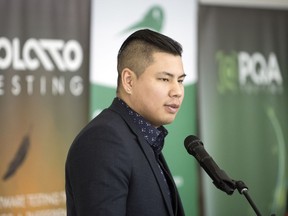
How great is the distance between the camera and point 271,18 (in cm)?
450

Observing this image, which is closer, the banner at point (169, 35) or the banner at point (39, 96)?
the banner at point (39, 96)

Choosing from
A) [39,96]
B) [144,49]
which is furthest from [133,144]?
[39,96]

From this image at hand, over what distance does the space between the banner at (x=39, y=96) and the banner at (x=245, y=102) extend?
104 cm

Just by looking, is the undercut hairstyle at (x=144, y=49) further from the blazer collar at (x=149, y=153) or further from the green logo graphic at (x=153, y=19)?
the green logo graphic at (x=153, y=19)

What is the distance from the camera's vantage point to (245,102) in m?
4.34

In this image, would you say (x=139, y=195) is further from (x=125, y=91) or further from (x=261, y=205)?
(x=261, y=205)

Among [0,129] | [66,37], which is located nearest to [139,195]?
[0,129]

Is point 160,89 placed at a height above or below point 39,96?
above

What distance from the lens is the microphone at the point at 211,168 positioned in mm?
1430

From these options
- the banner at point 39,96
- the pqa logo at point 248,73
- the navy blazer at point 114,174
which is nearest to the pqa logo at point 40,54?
the banner at point 39,96

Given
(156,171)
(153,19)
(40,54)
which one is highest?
(153,19)

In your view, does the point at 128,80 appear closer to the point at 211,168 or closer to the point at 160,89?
the point at 160,89

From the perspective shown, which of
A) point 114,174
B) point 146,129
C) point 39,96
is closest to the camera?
point 114,174

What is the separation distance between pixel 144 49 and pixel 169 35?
8.35 feet
